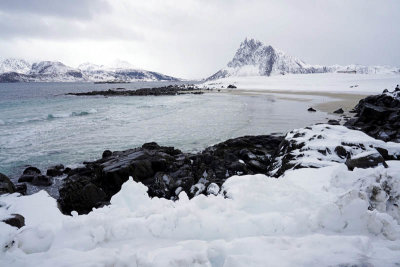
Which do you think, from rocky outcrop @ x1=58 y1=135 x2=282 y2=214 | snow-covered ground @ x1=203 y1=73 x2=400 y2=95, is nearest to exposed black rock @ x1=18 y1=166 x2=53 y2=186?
rocky outcrop @ x1=58 y1=135 x2=282 y2=214

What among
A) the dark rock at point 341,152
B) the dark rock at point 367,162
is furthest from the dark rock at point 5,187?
the dark rock at point 341,152

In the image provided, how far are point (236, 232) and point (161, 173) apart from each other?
6109mm

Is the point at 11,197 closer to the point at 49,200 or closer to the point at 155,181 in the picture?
the point at 49,200

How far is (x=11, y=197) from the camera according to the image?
24.9ft

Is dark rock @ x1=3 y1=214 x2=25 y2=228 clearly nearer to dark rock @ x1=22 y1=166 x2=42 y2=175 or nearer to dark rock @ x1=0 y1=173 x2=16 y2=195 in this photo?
dark rock @ x1=0 y1=173 x2=16 y2=195

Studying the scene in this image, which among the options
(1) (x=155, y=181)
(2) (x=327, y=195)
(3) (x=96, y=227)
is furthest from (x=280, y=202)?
(1) (x=155, y=181)

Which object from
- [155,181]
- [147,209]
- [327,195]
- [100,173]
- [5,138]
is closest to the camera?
[147,209]

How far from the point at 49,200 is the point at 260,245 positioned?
638cm

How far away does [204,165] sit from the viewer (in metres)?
10.6

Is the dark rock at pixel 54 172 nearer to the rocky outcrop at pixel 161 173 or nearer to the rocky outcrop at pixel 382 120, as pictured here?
the rocky outcrop at pixel 161 173

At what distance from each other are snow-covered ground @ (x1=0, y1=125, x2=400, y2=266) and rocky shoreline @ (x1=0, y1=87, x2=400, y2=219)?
2856 millimetres

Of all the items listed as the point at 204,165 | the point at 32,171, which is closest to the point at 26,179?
the point at 32,171

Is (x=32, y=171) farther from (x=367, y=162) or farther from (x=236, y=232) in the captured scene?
(x=367, y=162)

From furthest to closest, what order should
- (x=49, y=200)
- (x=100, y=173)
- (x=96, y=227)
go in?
(x=100, y=173) → (x=49, y=200) → (x=96, y=227)
